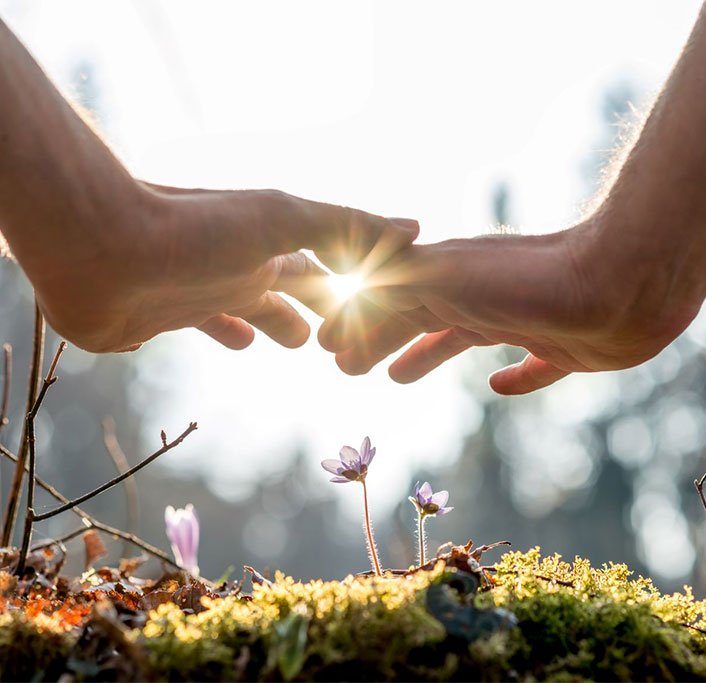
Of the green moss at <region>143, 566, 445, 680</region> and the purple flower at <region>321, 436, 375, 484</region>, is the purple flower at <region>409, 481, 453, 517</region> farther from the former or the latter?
the green moss at <region>143, 566, 445, 680</region>

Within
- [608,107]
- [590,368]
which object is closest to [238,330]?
[590,368]

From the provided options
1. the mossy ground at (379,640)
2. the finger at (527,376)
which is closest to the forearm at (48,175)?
the mossy ground at (379,640)

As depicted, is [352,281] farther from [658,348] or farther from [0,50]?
[0,50]

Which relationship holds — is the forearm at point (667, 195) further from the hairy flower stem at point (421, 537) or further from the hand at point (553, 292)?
the hairy flower stem at point (421, 537)

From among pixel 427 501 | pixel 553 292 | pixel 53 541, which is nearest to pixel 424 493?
pixel 427 501

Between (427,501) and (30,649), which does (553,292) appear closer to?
(427,501)
